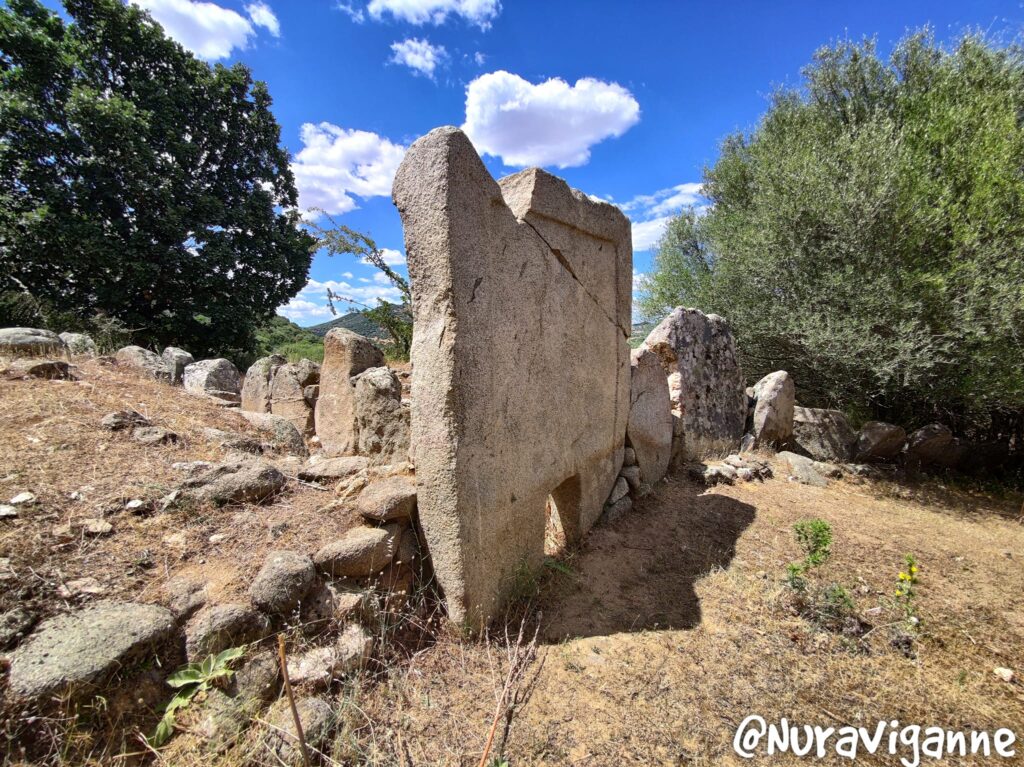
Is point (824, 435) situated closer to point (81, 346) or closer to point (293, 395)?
point (293, 395)

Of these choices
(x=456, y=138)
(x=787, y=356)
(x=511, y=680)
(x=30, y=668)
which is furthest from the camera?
(x=787, y=356)

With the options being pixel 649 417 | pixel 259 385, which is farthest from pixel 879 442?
pixel 259 385

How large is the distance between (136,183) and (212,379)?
7.52 m

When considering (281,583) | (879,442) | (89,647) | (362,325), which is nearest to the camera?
(89,647)

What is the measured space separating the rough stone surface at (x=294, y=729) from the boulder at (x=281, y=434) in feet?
7.73

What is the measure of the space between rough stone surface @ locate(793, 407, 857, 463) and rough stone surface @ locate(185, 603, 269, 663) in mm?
6320

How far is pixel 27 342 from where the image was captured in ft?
14.4

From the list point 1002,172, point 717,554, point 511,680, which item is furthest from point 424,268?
point 1002,172

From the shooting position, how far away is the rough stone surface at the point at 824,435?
580 cm

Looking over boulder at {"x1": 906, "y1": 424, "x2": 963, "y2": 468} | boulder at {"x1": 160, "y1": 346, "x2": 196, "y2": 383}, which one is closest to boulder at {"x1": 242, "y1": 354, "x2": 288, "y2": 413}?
boulder at {"x1": 160, "y1": 346, "x2": 196, "y2": 383}

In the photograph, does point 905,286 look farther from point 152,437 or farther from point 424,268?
point 152,437

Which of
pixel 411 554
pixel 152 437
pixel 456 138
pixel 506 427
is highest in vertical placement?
pixel 456 138

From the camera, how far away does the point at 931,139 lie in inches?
221

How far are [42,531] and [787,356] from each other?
318 inches
